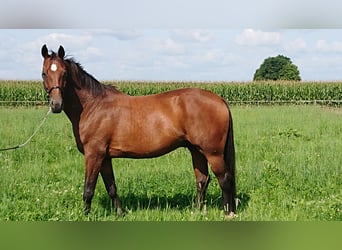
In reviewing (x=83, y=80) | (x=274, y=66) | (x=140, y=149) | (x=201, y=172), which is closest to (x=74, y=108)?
(x=83, y=80)

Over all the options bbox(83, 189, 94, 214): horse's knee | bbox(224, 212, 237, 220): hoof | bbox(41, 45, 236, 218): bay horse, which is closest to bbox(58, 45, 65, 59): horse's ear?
bbox(41, 45, 236, 218): bay horse

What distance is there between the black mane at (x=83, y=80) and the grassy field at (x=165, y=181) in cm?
145

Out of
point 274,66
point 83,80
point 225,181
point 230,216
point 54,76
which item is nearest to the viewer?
point 54,76

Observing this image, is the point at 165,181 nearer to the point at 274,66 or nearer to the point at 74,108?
the point at 74,108

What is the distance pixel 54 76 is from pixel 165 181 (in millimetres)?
2515

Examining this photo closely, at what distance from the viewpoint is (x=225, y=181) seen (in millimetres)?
4793

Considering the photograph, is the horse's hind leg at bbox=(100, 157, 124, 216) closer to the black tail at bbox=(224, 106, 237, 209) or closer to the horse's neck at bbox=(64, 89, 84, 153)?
the horse's neck at bbox=(64, 89, 84, 153)

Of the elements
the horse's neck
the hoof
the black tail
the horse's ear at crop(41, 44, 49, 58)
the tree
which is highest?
the tree

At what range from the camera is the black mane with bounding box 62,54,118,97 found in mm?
4512

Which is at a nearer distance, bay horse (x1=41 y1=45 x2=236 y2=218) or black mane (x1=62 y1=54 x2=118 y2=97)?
black mane (x1=62 y1=54 x2=118 y2=97)

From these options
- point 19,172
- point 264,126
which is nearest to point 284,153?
point 264,126

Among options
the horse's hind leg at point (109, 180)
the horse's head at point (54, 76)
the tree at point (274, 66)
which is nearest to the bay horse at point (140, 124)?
the horse's hind leg at point (109, 180)

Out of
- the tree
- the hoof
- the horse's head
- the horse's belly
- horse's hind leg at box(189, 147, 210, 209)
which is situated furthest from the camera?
the tree

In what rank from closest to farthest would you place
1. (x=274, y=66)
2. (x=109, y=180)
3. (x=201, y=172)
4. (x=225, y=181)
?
(x=225, y=181), (x=109, y=180), (x=201, y=172), (x=274, y=66)
